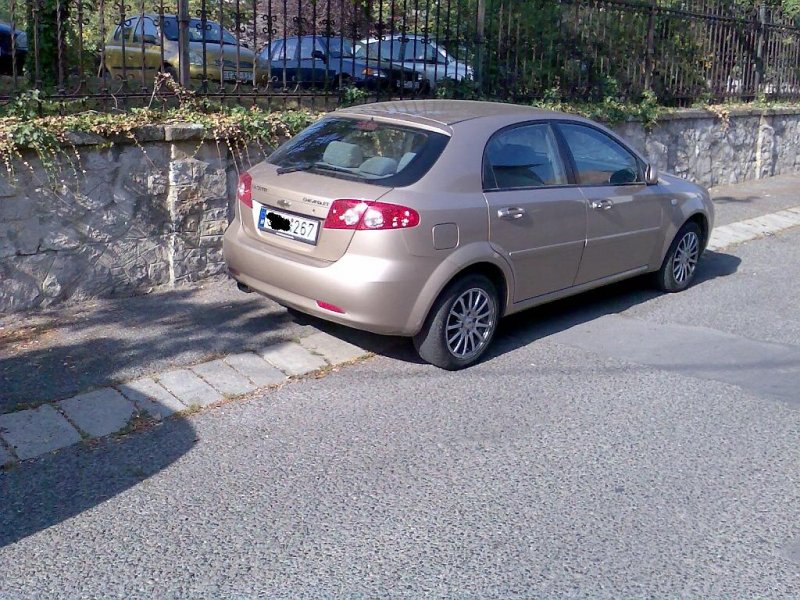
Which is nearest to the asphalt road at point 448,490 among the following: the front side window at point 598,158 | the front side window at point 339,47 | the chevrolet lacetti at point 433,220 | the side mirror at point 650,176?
the chevrolet lacetti at point 433,220

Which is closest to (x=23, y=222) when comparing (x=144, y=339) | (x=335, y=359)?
(x=144, y=339)

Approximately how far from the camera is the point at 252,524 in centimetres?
404

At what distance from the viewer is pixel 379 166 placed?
5824 mm

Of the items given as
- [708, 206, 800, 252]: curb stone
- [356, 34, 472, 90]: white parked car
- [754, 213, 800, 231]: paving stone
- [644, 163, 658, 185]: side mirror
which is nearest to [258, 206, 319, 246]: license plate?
[644, 163, 658, 185]: side mirror

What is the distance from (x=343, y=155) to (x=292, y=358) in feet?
4.45

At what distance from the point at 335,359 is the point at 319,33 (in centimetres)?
375

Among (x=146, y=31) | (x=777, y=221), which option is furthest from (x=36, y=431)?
(x=777, y=221)

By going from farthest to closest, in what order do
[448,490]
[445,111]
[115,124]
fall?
[115,124]
[445,111]
[448,490]

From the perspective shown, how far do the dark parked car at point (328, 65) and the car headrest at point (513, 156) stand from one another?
2651 mm

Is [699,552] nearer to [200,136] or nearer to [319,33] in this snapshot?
[200,136]

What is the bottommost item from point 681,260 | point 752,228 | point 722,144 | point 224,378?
point 224,378

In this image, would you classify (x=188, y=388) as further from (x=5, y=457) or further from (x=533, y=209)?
(x=533, y=209)

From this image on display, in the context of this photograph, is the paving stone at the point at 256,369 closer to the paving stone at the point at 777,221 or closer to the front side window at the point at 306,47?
the front side window at the point at 306,47

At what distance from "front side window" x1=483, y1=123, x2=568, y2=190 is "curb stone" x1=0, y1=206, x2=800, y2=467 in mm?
1507
